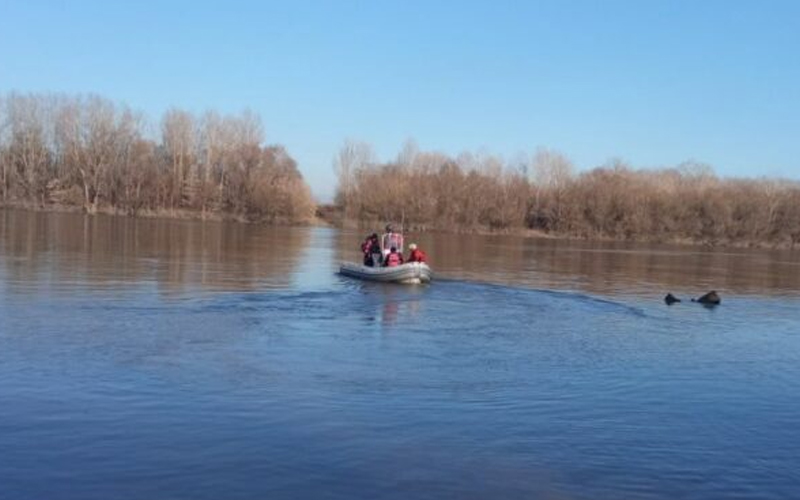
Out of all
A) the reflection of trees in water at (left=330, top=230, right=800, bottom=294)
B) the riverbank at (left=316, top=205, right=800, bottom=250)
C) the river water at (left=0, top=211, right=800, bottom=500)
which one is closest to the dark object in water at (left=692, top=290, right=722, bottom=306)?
the river water at (left=0, top=211, right=800, bottom=500)

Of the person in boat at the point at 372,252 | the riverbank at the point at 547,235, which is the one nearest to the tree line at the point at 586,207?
the riverbank at the point at 547,235

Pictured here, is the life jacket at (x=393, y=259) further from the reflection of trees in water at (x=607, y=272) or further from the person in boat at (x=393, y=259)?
the reflection of trees in water at (x=607, y=272)

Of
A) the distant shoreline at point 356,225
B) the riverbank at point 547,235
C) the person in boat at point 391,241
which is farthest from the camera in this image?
the riverbank at point 547,235

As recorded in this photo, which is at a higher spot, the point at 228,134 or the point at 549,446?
the point at 228,134

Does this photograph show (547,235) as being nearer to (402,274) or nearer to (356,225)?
(356,225)

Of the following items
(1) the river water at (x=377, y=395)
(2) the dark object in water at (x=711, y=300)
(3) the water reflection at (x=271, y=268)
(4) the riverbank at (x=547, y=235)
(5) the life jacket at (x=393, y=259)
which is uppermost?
(4) the riverbank at (x=547, y=235)

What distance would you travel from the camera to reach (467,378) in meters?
12.8

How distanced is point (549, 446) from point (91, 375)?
22.2 ft

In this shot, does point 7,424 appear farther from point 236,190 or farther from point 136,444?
point 236,190

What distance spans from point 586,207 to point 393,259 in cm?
6808

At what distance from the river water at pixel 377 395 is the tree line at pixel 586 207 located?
67.2m

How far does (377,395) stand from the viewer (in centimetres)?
1128

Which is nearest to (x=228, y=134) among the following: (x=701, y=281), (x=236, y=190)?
(x=236, y=190)

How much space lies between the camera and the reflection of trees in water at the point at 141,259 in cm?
2442
